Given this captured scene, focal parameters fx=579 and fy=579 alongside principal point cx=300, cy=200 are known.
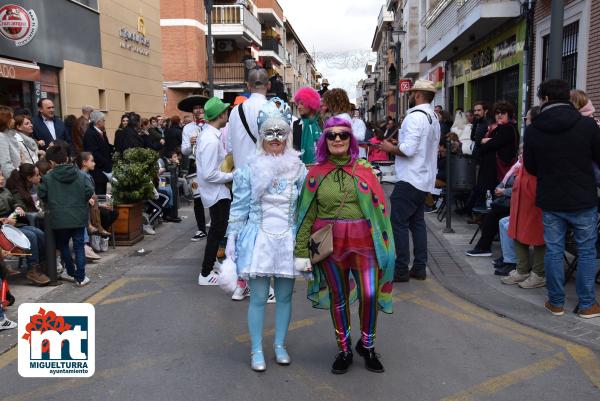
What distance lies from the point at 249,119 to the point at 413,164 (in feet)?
6.06

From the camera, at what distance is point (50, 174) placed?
6223mm

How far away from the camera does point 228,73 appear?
35219 mm

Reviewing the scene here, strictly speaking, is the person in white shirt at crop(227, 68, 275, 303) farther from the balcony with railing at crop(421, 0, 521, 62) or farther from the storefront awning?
the balcony with railing at crop(421, 0, 521, 62)

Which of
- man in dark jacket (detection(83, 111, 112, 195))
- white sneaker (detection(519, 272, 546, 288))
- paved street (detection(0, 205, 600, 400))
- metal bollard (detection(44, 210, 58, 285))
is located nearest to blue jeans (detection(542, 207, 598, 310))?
paved street (detection(0, 205, 600, 400))

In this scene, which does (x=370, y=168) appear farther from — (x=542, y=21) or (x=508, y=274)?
(x=542, y=21)

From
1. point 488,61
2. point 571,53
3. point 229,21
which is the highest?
point 229,21

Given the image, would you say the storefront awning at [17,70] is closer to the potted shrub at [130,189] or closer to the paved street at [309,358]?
the potted shrub at [130,189]

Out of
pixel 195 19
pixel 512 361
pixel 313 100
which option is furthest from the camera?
pixel 195 19

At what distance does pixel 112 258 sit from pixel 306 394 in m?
4.78

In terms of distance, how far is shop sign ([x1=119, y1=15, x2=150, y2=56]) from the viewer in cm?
1930

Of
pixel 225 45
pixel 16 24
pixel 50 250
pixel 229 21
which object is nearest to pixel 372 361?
pixel 50 250

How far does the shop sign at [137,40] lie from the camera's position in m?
19.3

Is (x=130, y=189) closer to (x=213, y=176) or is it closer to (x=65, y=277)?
(x=65, y=277)

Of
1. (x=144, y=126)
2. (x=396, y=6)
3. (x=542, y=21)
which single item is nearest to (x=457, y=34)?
(x=542, y=21)
